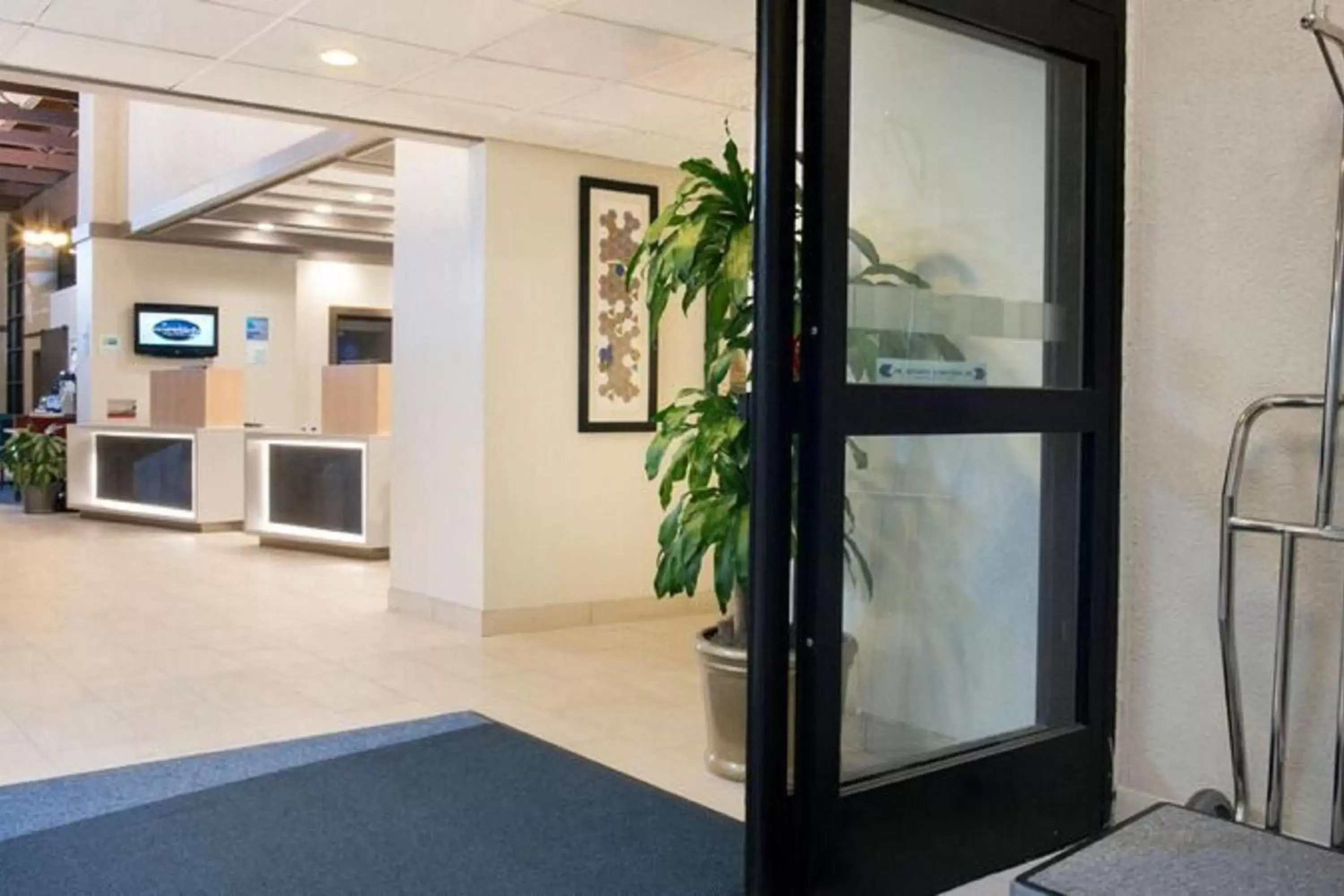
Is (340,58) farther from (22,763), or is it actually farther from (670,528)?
(22,763)

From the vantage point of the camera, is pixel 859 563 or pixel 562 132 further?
pixel 562 132

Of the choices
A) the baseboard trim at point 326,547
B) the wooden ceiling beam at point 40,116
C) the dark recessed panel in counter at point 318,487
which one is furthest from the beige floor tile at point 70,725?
the wooden ceiling beam at point 40,116

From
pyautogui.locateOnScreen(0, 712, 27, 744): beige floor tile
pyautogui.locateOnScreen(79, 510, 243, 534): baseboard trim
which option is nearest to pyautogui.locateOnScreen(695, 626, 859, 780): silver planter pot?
pyautogui.locateOnScreen(0, 712, 27, 744): beige floor tile

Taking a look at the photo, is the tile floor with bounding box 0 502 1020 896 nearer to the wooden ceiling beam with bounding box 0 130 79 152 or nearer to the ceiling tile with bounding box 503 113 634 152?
the ceiling tile with bounding box 503 113 634 152

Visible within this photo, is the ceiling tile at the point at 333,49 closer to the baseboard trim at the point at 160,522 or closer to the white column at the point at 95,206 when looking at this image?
the baseboard trim at the point at 160,522

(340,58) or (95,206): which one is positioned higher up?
(95,206)

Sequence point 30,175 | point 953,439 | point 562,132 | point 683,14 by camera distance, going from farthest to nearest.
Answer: point 30,175, point 562,132, point 683,14, point 953,439

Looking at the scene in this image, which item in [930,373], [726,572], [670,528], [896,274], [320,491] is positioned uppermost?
[896,274]

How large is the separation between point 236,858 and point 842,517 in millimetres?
1717

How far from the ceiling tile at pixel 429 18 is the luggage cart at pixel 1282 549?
Result: 8.19 ft

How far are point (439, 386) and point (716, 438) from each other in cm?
297

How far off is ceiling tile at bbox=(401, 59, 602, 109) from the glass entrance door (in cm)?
231

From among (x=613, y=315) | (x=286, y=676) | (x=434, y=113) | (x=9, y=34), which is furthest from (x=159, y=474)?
(x=9, y=34)

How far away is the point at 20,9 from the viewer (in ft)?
12.5
